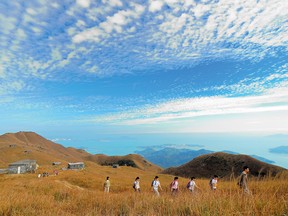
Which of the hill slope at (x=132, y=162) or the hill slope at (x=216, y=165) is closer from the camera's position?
the hill slope at (x=216, y=165)

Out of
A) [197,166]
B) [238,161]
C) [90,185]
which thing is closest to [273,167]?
[238,161]

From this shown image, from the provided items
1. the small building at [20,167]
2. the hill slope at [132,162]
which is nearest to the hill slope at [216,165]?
the small building at [20,167]

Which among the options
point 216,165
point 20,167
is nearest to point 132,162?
point 216,165

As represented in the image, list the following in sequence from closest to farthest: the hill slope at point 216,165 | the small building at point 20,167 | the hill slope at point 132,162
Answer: the small building at point 20,167 → the hill slope at point 216,165 → the hill slope at point 132,162

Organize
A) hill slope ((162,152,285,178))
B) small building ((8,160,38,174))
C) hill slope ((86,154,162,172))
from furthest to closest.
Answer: hill slope ((86,154,162,172)), hill slope ((162,152,285,178)), small building ((8,160,38,174))

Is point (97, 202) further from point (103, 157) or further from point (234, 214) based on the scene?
point (103, 157)

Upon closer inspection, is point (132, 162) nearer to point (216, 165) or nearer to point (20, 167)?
point (216, 165)

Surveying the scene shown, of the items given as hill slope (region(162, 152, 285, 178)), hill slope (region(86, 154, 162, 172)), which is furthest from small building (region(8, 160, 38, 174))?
hill slope (region(86, 154, 162, 172))

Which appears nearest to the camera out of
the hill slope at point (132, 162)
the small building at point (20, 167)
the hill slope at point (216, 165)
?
the small building at point (20, 167)

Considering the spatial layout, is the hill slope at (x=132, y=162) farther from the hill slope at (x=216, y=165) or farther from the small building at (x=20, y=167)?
the small building at (x=20, y=167)

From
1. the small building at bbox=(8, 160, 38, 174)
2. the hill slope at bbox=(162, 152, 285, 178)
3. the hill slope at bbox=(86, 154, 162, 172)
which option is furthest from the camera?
the hill slope at bbox=(86, 154, 162, 172)

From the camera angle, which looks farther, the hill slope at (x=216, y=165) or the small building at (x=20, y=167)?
the hill slope at (x=216, y=165)

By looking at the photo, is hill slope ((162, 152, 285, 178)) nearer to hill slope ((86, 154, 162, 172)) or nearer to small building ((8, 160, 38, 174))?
small building ((8, 160, 38, 174))

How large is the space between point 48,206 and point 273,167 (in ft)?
232
